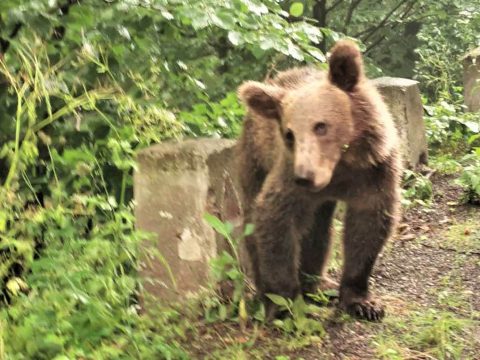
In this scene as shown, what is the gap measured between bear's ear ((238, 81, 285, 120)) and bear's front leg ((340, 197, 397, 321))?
594 millimetres

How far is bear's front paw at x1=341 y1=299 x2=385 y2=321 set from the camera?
3.21 m

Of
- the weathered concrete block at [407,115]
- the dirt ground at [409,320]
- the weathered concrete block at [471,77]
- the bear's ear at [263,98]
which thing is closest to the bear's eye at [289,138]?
the bear's ear at [263,98]

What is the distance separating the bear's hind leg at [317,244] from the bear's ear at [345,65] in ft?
2.69

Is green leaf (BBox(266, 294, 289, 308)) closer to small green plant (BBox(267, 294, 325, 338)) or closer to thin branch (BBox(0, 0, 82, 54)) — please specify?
small green plant (BBox(267, 294, 325, 338))

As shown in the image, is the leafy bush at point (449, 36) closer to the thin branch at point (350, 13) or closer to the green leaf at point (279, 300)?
the thin branch at point (350, 13)

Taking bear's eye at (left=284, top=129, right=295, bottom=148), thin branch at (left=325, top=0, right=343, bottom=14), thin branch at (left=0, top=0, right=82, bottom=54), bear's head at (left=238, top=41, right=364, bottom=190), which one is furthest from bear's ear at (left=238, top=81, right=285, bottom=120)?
thin branch at (left=325, top=0, right=343, bottom=14)

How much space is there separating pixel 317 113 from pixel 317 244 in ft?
3.39

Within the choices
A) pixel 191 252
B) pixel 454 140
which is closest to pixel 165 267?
pixel 191 252

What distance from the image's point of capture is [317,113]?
2.85 m

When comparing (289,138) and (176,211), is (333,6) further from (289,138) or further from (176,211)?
(289,138)

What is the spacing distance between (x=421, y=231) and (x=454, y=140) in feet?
7.50

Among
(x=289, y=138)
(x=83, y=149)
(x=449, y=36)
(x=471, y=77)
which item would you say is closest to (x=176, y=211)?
(x=83, y=149)

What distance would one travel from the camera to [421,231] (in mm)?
4652

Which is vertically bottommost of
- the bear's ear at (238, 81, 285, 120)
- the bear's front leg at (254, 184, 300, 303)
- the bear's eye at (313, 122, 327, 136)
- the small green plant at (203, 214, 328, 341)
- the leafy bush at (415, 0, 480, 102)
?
the small green plant at (203, 214, 328, 341)
